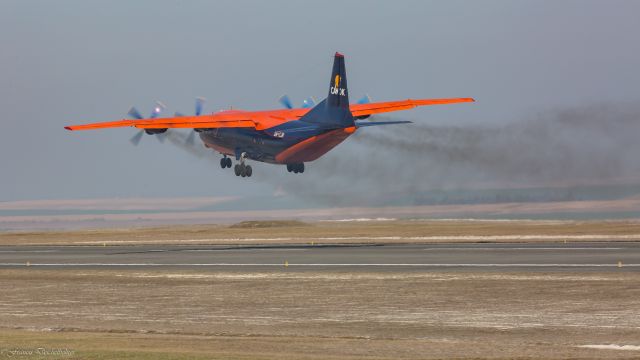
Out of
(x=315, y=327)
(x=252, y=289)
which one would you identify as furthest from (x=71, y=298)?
(x=315, y=327)

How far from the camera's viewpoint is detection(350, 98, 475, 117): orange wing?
95.2 meters

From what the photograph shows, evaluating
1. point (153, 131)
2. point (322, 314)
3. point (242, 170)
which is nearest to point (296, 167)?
point (242, 170)

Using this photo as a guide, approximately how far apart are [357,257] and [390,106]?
35.9 m

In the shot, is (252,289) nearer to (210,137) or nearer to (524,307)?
(524,307)

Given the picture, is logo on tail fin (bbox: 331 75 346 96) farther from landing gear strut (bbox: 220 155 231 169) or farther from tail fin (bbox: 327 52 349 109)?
landing gear strut (bbox: 220 155 231 169)

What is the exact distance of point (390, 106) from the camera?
97.1 meters

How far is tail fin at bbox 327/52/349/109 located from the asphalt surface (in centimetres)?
1823

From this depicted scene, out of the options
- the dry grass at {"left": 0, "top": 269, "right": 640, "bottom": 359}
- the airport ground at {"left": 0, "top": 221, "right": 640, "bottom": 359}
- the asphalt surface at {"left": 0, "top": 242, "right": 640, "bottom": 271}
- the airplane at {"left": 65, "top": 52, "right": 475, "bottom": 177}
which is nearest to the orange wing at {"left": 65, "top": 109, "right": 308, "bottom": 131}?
the airplane at {"left": 65, "top": 52, "right": 475, "bottom": 177}

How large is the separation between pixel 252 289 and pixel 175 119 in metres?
53.7

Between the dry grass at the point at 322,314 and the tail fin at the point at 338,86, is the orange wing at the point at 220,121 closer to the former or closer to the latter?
the tail fin at the point at 338,86

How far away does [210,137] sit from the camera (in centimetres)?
10050

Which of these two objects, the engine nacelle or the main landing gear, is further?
the main landing gear

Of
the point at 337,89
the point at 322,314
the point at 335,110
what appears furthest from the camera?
the point at 337,89

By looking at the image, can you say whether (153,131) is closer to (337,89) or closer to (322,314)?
(337,89)
